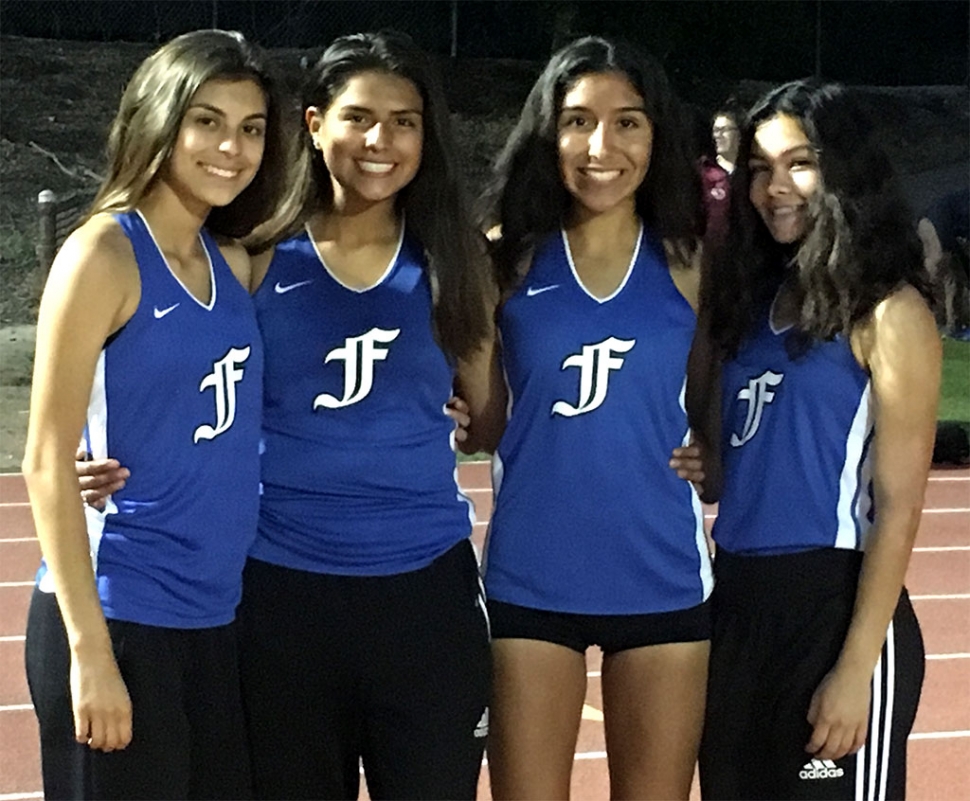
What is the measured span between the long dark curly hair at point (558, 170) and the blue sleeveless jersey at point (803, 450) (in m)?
0.29

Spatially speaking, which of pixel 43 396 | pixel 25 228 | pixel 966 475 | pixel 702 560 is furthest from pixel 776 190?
pixel 25 228

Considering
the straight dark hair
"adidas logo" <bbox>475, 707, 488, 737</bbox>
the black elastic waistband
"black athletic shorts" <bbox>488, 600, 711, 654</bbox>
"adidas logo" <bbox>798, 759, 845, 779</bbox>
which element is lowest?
"adidas logo" <bbox>798, 759, 845, 779</bbox>

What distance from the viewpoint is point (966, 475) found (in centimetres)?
776

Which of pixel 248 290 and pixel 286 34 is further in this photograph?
pixel 286 34

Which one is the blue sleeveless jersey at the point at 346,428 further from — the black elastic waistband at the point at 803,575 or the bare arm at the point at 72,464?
the black elastic waistband at the point at 803,575

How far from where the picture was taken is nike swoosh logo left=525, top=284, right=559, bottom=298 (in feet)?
6.84

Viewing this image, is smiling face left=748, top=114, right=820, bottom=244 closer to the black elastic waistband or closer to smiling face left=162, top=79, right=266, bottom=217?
the black elastic waistband

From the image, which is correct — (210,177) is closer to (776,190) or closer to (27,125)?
(776,190)

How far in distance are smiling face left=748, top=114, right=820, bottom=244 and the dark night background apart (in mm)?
8567

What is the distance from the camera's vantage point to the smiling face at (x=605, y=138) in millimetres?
2062

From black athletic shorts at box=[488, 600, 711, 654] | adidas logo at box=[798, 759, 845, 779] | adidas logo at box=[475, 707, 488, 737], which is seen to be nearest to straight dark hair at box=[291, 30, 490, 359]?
black athletic shorts at box=[488, 600, 711, 654]

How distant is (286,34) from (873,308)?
9256mm

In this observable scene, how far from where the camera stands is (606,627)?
2.06 meters

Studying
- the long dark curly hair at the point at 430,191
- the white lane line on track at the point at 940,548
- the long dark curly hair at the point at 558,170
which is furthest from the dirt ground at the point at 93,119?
the long dark curly hair at the point at 430,191
